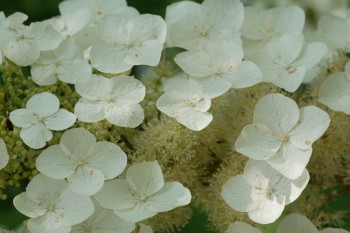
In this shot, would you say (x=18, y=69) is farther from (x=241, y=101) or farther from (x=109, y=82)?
(x=241, y=101)

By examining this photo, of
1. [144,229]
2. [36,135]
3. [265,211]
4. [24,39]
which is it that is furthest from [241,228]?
[24,39]

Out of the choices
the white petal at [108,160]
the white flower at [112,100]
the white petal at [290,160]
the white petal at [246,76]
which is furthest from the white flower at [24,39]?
the white petal at [290,160]

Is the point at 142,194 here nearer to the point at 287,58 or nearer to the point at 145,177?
the point at 145,177

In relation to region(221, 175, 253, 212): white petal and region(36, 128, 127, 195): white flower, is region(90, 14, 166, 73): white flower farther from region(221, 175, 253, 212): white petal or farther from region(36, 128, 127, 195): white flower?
region(221, 175, 253, 212): white petal

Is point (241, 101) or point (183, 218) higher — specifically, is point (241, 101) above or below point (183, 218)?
above

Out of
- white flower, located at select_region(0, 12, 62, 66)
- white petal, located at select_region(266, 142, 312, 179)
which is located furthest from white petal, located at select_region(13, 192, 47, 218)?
white petal, located at select_region(266, 142, 312, 179)

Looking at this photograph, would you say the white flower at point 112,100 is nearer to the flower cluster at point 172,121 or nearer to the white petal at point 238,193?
the flower cluster at point 172,121

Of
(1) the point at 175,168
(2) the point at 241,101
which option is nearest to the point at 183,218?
(1) the point at 175,168
